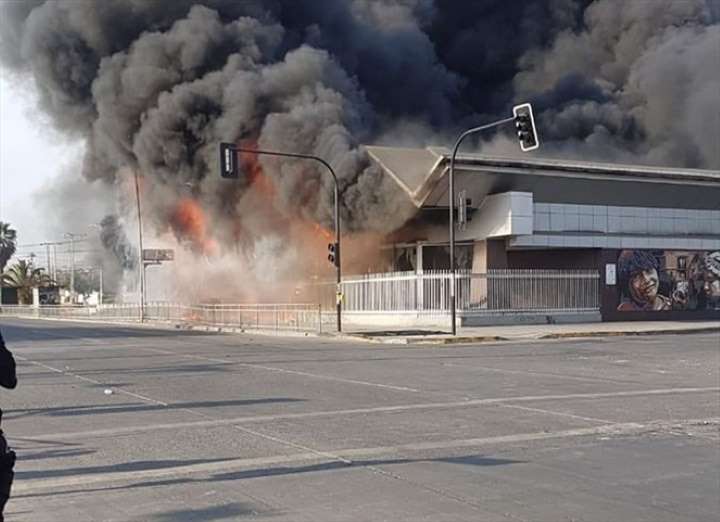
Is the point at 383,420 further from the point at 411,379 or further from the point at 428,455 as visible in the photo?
the point at 411,379

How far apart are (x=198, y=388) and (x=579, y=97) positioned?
4276 cm

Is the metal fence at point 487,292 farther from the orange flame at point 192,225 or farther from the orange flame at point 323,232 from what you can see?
the orange flame at point 192,225

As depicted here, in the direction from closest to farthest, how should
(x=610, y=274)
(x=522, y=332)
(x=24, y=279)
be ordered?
(x=522, y=332) < (x=610, y=274) < (x=24, y=279)

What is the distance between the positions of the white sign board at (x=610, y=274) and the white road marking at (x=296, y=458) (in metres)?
27.1

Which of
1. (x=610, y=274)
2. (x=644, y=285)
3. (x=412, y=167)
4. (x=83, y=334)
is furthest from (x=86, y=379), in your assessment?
(x=644, y=285)

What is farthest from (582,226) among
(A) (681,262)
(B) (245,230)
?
(B) (245,230)

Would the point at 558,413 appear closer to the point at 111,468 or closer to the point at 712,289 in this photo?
the point at 111,468

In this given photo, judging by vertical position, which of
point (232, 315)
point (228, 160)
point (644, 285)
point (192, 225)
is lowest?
point (232, 315)

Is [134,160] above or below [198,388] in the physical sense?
above

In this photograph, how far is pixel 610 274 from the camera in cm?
3572

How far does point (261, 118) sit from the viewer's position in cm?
3841

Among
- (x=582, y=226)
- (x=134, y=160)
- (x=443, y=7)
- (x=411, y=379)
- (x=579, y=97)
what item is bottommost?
(x=411, y=379)

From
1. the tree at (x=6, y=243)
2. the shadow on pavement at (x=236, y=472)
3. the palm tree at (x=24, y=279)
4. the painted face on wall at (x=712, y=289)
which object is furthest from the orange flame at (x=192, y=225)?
the tree at (x=6, y=243)

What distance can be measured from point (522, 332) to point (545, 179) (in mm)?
7960
